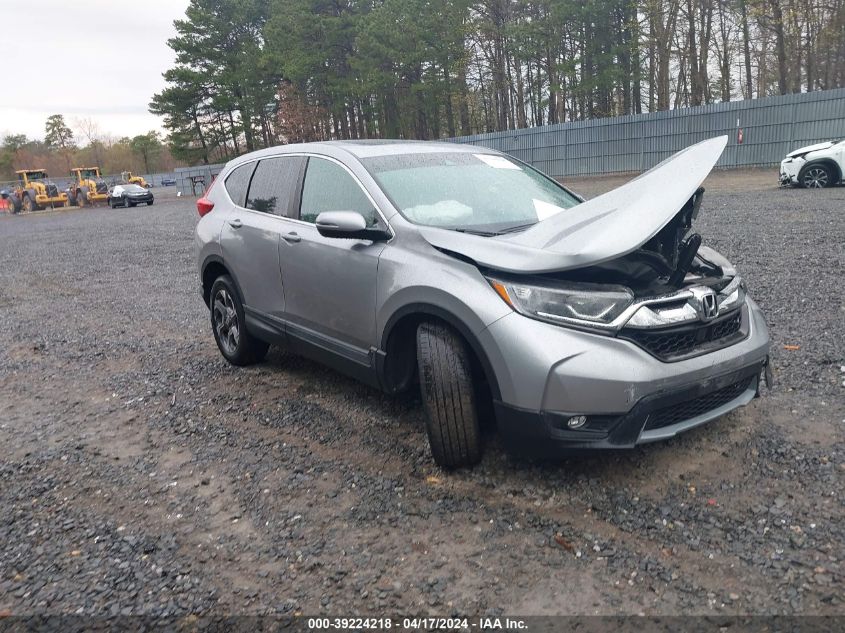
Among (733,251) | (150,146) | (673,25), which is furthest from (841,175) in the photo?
(150,146)

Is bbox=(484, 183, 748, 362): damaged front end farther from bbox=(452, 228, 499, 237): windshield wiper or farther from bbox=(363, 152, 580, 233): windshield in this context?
bbox=(363, 152, 580, 233): windshield

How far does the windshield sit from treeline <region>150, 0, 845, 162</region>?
1225 inches

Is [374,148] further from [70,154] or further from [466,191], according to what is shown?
[70,154]

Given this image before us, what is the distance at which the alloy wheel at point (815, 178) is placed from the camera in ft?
53.3

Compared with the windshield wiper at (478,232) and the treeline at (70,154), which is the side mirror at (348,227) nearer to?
the windshield wiper at (478,232)

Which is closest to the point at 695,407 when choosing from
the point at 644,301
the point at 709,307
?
the point at 709,307

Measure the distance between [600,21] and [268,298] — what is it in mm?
36091

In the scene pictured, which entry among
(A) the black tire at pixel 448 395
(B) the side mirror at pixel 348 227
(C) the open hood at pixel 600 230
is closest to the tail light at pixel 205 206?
(B) the side mirror at pixel 348 227

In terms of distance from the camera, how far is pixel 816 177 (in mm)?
16359

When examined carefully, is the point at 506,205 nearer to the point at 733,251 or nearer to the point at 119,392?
the point at 119,392

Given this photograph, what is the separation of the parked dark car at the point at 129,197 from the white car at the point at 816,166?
31.2 meters

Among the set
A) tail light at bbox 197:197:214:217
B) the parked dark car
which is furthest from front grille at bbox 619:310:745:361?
the parked dark car

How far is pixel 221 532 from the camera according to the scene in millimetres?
3236

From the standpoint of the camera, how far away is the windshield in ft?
13.3
